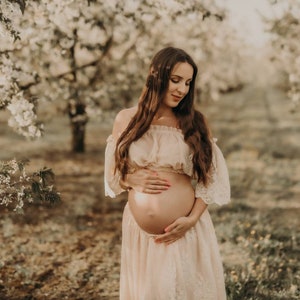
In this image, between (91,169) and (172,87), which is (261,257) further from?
(91,169)

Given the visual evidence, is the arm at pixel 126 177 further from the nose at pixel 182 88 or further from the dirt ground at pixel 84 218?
the dirt ground at pixel 84 218

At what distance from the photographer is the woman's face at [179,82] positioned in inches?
118

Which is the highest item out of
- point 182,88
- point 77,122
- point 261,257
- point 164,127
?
point 77,122

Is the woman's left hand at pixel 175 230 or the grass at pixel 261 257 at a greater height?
the woman's left hand at pixel 175 230

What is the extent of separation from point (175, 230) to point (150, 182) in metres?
0.33

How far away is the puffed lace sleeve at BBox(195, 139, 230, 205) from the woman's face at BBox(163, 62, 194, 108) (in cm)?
Result: 39

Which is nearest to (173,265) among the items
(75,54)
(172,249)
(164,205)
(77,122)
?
(172,249)

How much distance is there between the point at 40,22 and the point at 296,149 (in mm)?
10787

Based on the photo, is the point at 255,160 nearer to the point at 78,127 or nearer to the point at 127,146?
the point at 78,127

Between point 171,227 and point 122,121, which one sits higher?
point 122,121

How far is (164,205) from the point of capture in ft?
10.0

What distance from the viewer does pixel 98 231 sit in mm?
7039

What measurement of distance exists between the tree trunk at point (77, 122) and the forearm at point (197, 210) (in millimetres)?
7695

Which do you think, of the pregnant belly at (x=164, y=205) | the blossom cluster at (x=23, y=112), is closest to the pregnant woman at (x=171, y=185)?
the pregnant belly at (x=164, y=205)
